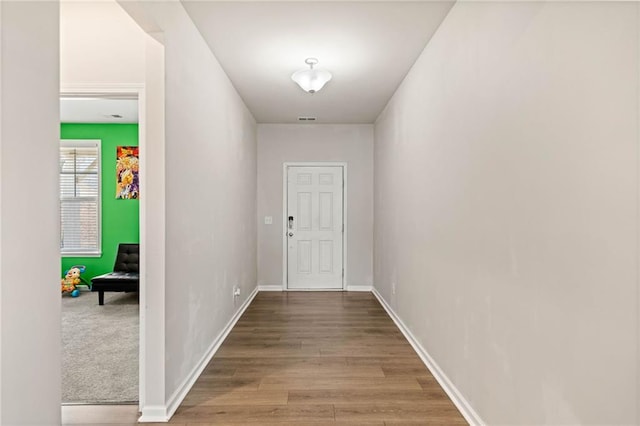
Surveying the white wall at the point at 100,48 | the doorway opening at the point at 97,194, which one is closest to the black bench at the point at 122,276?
the doorway opening at the point at 97,194

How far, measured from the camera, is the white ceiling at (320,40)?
8.25ft

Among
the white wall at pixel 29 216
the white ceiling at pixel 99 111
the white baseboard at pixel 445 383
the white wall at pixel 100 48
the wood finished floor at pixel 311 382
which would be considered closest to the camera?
the white wall at pixel 29 216

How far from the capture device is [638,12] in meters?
1.03

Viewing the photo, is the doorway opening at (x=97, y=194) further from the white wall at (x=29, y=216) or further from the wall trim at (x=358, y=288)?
the white wall at (x=29, y=216)

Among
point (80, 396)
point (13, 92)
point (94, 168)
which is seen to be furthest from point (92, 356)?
point (94, 168)

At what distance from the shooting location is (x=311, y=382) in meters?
2.62

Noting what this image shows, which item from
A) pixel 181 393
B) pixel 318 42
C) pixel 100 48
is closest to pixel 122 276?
pixel 181 393

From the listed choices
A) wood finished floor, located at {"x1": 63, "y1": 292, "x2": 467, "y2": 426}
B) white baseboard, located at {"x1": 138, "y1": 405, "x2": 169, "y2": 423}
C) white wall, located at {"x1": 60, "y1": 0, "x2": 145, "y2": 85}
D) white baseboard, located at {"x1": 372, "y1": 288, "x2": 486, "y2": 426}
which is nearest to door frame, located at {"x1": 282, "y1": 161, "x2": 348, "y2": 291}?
wood finished floor, located at {"x1": 63, "y1": 292, "x2": 467, "y2": 426}

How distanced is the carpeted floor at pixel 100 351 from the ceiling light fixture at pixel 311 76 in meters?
2.81

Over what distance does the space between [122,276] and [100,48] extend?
3.51m

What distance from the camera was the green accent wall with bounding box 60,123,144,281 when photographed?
5.86 m

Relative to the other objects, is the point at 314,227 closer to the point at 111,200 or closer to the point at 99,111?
the point at 111,200

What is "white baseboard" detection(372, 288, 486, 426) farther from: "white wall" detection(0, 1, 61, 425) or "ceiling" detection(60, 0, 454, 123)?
"ceiling" detection(60, 0, 454, 123)

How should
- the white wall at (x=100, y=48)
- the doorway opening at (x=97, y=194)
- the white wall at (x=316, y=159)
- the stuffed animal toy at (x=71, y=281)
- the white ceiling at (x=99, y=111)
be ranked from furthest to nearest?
1. the white wall at (x=316, y=159)
2. the stuffed animal toy at (x=71, y=281)
3. the doorway opening at (x=97, y=194)
4. the white ceiling at (x=99, y=111)
5. the white wall at (x=100, y=48)
